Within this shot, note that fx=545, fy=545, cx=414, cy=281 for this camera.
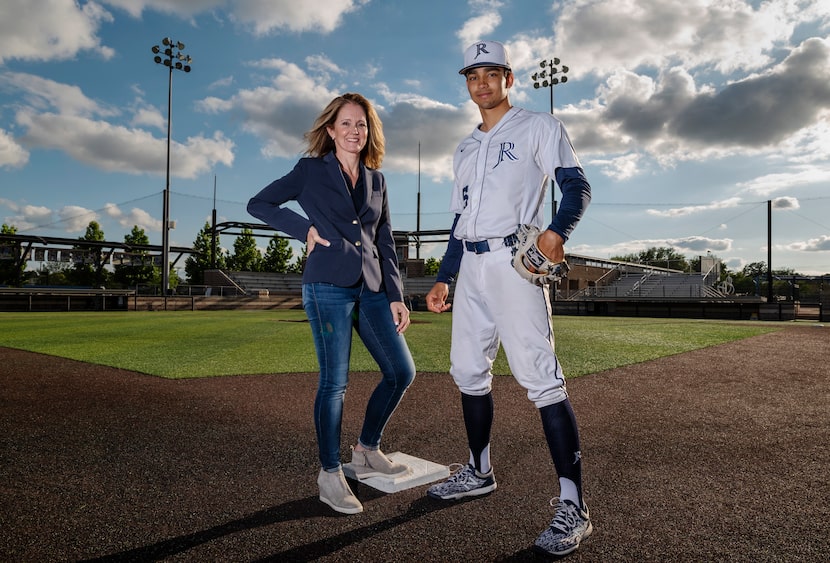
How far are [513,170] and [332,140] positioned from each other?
3.58 ft

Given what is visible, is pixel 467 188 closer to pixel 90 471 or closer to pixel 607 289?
pixel 90 471

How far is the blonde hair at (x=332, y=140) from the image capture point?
3.11 m

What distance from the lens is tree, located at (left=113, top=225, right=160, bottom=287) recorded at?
52.2 meters

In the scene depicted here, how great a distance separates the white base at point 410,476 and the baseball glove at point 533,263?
1433mm

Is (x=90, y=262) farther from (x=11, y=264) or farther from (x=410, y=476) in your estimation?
(x=410, y=476)

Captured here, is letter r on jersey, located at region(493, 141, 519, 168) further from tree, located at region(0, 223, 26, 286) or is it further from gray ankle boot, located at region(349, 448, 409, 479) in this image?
tree, located at region(0, 223, 26, 286)

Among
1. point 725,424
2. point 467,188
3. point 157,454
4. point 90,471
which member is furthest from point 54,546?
point 725,424

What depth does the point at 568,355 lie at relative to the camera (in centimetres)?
995

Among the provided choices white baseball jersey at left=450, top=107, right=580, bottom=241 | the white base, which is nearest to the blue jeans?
the white base

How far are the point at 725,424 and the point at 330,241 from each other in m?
4.08

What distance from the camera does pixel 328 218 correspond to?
3004 millimetres

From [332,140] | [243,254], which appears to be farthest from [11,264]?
[332,140]

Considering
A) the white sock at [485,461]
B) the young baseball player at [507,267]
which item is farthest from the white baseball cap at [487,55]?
the white sock at [485,461]

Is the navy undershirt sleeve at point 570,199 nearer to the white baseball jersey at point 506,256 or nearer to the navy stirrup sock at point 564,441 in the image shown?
the white baseball jersey at point 506,256
